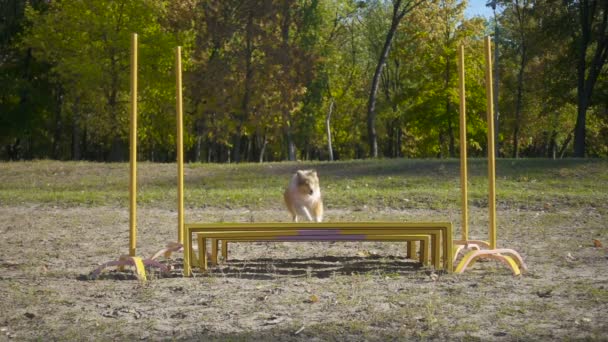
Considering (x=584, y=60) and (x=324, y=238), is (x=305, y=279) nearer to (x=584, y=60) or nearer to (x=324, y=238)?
(x=324, y=238)

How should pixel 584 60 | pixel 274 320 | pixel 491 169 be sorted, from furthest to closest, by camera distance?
1. pixel 584 60
2. pixel 491 169
3. pixel 274 320

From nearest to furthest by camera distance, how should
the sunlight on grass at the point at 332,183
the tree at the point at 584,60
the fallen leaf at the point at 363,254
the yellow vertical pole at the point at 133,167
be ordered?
1. the yellow vertical pole at the point at 133,167
2. the fallen leaf at the point at 363,254
3. the sunlight on grass at the point at 332,183
4. the tree at the point at 584,60

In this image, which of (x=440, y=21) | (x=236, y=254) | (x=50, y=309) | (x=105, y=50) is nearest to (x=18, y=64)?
(x=105, y=50)

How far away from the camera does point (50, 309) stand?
502cm

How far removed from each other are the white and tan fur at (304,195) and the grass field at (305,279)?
474 millimetres

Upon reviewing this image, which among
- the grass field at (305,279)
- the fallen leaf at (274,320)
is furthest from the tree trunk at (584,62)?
the fallen leaf at (274,320)

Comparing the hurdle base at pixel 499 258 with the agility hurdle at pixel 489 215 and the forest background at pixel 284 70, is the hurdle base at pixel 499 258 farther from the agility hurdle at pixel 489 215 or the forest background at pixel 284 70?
the forest background at pixel 284 70

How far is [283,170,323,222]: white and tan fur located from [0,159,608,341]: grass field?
47 cm

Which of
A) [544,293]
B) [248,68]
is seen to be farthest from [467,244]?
[248,68]

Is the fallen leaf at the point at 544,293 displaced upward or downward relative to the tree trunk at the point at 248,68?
downward

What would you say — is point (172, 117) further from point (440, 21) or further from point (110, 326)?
point (110, 326)

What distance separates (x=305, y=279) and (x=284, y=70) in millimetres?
25840

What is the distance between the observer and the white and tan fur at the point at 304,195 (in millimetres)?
8125

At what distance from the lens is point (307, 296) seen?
535cm
